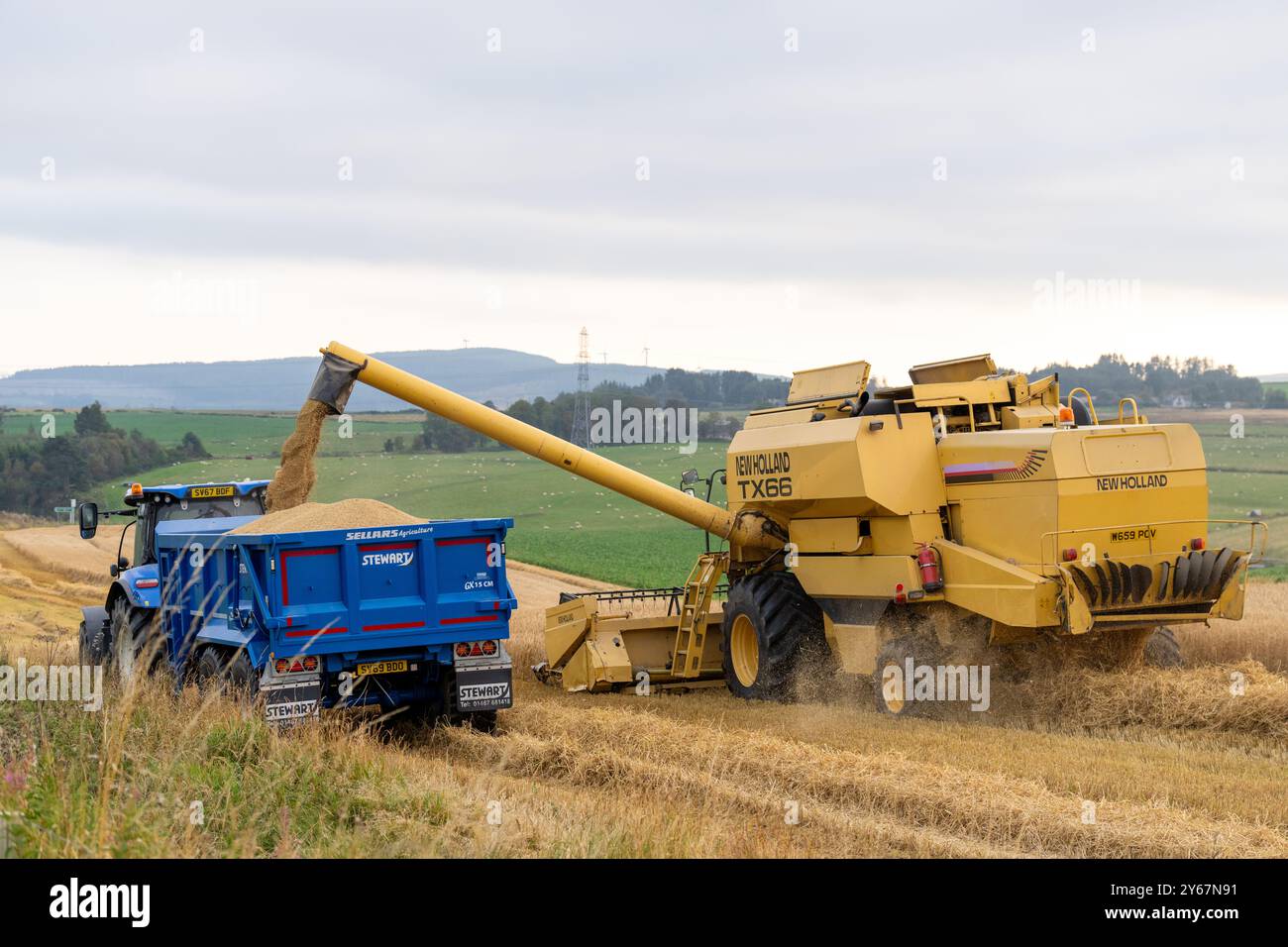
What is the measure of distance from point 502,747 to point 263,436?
5814 cm

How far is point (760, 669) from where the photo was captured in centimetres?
1365

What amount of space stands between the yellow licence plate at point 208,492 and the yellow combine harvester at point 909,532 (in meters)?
1.79

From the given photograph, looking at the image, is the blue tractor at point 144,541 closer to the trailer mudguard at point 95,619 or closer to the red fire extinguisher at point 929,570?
the trailer mudguard at point 95,619

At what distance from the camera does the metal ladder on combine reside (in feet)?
48.5

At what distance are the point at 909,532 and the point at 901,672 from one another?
1.26m

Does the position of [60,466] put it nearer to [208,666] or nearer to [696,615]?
[696,615]

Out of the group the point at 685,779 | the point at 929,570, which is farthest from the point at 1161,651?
the point at 685,779

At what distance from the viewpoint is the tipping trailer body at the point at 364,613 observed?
10172 millimetres

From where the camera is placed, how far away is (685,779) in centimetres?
899

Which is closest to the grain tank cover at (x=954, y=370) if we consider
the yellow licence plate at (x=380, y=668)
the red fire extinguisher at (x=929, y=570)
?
the red fire extinguisher at (x=929, y=570)

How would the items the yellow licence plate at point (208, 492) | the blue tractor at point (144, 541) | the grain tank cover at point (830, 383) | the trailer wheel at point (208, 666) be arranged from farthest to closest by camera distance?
the yellow licence plate at point (208, 492) → the grain tank cover at point (830, 383) → the blue tractor at point (144, 541) → the trailer wheel at point (208, 666)

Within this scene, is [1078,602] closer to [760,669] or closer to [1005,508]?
[1005,508]
